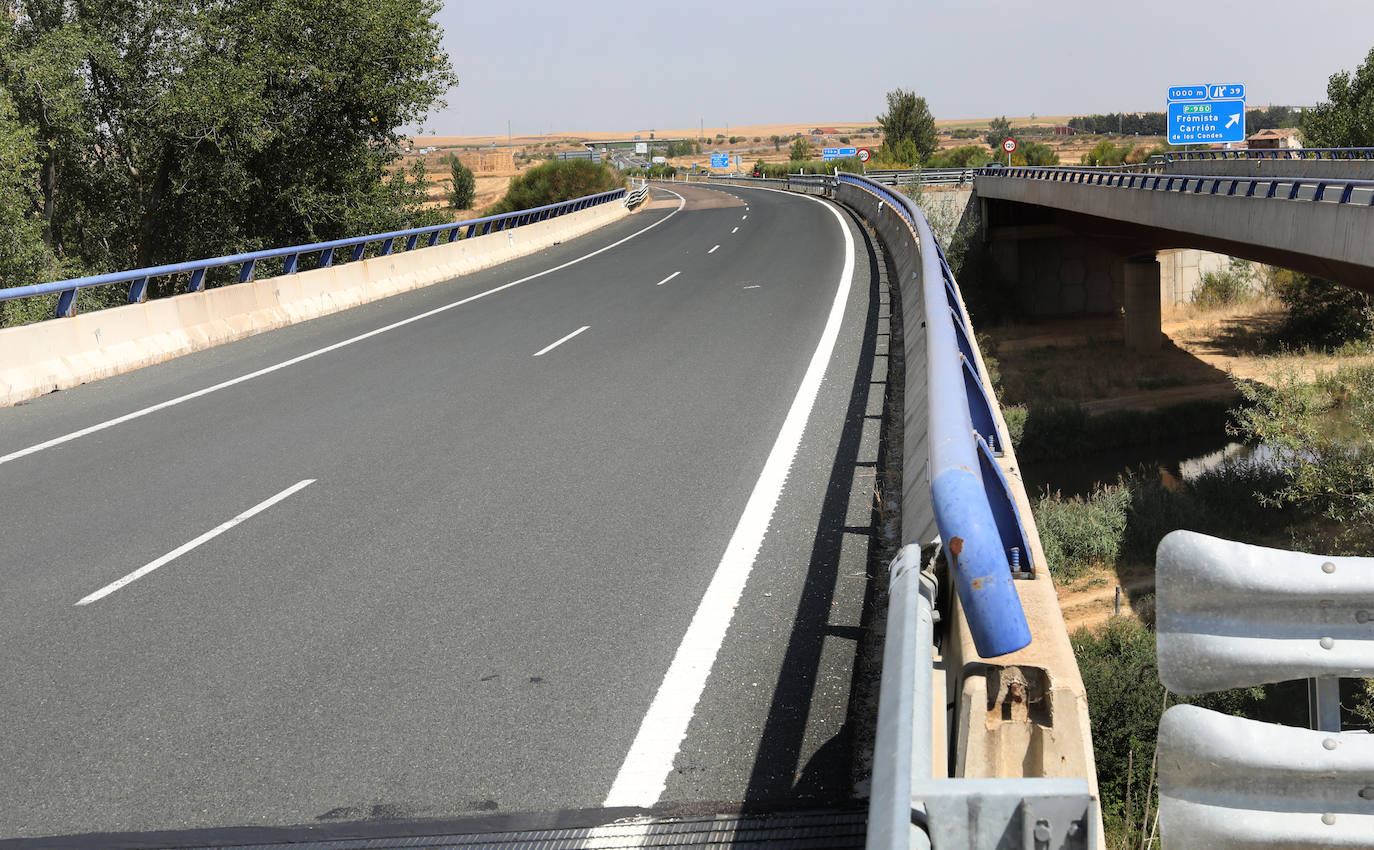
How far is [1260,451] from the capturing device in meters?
40.1

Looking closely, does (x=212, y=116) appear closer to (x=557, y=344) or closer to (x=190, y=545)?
(x=557, y=344)

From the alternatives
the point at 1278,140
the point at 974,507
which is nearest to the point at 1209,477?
the point at 974,507

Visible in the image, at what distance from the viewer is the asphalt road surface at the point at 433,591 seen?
4.56 meters

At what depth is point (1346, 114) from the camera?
245ft

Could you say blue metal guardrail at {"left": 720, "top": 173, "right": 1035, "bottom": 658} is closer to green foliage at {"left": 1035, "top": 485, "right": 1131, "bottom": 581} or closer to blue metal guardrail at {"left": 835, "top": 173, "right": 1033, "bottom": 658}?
blue metal guardrail at {"left": 835, "top": 173, "right": 1033, "bottom": 658}

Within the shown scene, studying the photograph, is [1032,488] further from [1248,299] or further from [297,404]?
[1248,299]

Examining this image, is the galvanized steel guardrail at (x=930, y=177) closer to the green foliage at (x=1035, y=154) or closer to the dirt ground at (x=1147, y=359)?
the dirt ground at (x=1147, y=359)

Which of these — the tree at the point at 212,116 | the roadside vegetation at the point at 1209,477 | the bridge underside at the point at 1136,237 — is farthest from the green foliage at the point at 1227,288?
the tree at the point at 212,116

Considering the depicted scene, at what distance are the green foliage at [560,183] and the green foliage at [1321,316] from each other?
4353 centimetres

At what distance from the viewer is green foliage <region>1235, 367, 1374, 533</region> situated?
26109 mm

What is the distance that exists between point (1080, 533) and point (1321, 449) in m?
7.40

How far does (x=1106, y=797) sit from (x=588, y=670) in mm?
11752

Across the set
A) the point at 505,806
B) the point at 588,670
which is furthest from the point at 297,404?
the point at 505,806

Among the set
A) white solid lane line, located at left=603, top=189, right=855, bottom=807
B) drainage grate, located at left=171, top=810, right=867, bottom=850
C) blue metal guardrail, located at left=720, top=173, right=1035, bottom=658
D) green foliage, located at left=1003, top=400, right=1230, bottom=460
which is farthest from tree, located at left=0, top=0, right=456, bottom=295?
drainage grate, located at left=171, top=810, right=867, bottom=850
